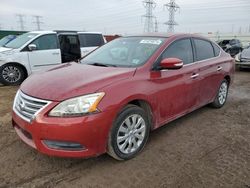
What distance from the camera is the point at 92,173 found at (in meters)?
2.84

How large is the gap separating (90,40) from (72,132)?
7.32 meters

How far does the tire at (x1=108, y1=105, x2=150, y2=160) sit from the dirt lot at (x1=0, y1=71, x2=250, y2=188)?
5.3 inches

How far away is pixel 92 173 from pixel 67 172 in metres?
0.29

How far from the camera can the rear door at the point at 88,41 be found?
9.11 meters

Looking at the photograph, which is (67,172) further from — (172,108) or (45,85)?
(172,108)

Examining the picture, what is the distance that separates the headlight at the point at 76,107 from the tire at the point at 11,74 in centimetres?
562

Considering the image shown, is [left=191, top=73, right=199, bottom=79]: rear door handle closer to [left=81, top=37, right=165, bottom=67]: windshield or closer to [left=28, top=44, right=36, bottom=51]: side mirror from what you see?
[left=81, top=37, right=165, bottom=67]: windshield

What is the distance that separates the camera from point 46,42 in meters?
8.07

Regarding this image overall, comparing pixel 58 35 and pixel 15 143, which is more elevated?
pixel 58 35

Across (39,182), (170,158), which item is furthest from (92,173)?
(170,158)

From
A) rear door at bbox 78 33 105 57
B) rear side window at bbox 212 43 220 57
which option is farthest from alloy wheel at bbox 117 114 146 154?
rear door at bbox 78 33 105 57

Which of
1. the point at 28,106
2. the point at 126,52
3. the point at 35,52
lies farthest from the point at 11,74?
the point at 28,106

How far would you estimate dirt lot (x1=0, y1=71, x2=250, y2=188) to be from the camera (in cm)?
269

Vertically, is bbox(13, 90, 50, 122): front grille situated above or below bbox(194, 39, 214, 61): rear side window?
below
